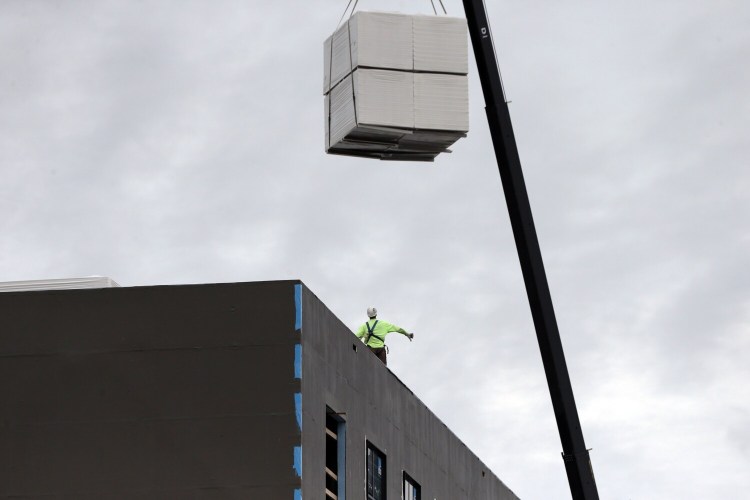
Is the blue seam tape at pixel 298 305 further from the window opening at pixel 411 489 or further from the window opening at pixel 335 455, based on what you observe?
the window opening at pixel 411 489

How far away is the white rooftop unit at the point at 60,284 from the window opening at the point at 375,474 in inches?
214

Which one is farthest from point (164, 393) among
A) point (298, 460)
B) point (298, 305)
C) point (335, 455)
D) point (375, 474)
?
point (375, 474)

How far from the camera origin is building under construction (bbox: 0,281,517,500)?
24.4 meters

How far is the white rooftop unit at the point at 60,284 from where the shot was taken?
2606 centimetres

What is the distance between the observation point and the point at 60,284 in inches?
1031

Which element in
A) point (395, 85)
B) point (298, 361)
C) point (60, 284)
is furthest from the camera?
point (60, 284)

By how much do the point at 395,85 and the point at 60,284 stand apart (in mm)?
6509

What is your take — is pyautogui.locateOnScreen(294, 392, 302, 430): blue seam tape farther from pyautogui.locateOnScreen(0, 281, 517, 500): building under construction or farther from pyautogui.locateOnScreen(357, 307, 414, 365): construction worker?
pyautogui.locateOnScreen(357, 307, 414, 365): construction worker

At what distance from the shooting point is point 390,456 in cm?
2934

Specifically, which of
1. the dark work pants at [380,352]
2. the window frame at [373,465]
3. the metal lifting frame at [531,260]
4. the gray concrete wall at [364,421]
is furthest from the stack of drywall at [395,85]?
the dark work pants at [380,352]

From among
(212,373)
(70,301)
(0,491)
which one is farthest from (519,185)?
(0,491)

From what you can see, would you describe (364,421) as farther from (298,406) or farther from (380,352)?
(298,406)

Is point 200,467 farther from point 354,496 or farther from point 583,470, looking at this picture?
point 583,470

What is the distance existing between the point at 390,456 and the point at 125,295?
6.52 m
